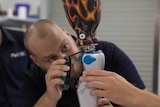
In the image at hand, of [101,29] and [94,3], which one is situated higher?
[94,3]

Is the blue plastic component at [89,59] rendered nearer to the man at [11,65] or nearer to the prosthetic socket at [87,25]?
the prosthetic socket at [87,25]

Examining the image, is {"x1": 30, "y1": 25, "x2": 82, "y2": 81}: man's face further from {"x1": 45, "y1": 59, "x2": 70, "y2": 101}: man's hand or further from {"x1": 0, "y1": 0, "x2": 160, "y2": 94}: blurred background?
{"x1": 0, "y1": 0, "x2": 160, "y2": 94}: blurred background

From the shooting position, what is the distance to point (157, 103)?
764 mm

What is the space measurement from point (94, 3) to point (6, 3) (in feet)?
8.22

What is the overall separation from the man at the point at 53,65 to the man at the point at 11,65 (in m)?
0.46

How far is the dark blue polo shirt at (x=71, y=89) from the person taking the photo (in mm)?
1164

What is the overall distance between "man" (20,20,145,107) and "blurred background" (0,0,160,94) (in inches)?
73.3

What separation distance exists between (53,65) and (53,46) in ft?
0.42

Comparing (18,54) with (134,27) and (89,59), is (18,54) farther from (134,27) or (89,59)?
(134,27)

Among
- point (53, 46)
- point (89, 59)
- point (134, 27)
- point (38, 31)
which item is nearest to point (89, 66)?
point (89, 59)

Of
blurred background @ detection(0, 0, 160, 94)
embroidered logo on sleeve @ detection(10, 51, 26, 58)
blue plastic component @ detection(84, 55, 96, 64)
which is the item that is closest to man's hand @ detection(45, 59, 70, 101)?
blue plastic component @ detection(84, 55, 96, 64)

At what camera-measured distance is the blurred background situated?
303cm

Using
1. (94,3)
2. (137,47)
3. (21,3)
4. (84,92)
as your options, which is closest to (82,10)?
(94,3)

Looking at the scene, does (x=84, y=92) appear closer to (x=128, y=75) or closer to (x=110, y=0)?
(x=128, y=75)
